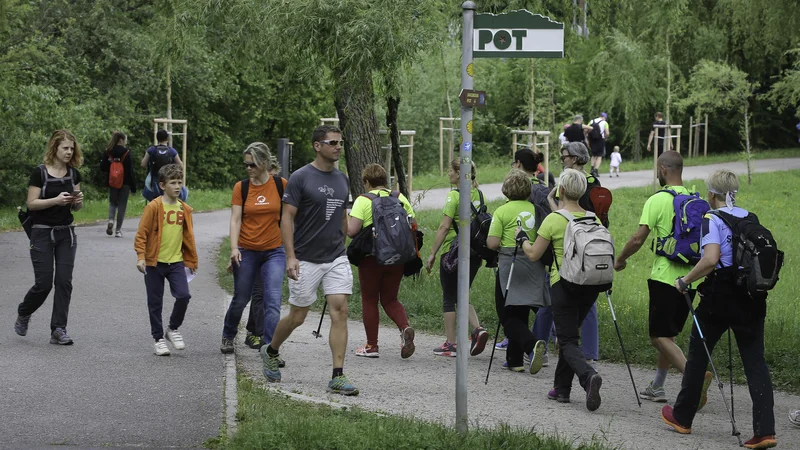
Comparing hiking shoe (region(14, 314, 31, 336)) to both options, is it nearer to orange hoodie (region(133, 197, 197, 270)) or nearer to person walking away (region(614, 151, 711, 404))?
orange hoodie (region(133, 197, 197, 270))

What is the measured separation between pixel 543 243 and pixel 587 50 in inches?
1452

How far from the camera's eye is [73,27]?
29359mm

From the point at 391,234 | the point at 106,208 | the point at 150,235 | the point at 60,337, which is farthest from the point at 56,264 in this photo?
the point at 106,208

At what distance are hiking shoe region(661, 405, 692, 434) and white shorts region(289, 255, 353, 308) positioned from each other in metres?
2.39

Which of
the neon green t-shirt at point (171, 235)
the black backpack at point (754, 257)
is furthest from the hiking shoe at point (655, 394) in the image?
the neon green t-shirt at point (171, 235)

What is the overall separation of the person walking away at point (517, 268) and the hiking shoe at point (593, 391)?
1131mm

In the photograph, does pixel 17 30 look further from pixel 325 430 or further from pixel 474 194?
pixel 325 430

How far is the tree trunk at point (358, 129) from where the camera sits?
14.0m

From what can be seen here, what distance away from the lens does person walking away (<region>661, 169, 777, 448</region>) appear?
277 inches

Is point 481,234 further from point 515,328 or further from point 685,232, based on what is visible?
point 685,232

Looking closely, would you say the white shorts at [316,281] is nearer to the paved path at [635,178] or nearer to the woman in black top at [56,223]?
the woman in black top at [56,223]

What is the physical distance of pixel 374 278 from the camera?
9586 mm

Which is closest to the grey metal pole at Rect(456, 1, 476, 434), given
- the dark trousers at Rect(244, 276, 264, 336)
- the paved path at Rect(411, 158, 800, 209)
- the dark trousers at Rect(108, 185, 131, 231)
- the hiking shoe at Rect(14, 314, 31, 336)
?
the dark trousers at Rect(244, 276, 264, 336)

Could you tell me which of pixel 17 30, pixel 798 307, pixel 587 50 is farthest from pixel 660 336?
pixel 587 50
